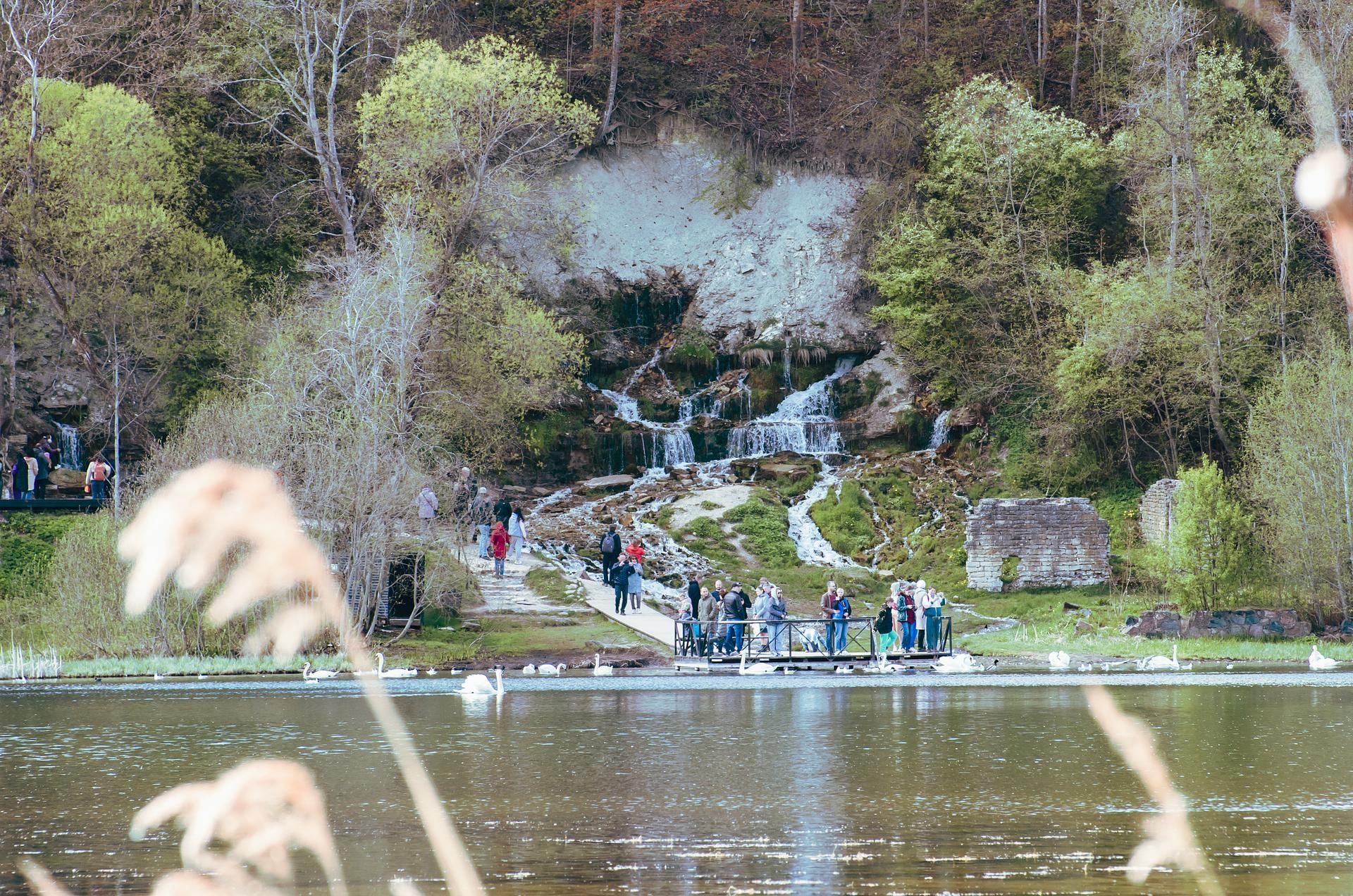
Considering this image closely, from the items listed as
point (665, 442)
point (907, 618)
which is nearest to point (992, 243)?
point (665, 442)

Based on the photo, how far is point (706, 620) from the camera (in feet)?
99.4

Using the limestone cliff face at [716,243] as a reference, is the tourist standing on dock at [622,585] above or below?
below

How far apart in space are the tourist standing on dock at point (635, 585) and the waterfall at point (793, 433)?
1385 cm

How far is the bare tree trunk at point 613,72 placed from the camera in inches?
2160

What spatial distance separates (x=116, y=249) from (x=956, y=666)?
27953 millimetres

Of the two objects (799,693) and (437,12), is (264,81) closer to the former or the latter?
(437,12)

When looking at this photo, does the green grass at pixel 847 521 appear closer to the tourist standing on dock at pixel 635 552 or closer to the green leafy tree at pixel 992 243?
the green leafy tree at pixel 992 243

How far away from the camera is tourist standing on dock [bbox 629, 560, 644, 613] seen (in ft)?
115

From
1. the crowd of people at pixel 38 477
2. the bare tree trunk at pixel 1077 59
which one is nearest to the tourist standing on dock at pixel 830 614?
the crowd of people at pixel 38 477

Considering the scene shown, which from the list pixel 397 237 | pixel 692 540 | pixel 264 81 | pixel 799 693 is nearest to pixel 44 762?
pixel 799 693

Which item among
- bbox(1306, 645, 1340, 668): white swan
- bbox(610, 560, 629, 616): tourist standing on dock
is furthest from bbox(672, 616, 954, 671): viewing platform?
bbox(1306, 645, 1340, 668): white swan

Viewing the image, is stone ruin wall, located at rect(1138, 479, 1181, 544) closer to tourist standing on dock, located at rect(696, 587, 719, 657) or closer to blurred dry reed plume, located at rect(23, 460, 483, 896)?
tourist standing on dock, located at rect(696, 587, 719, 657)

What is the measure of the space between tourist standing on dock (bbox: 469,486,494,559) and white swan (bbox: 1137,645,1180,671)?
18.3 metres

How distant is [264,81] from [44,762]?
3291 centimetres
